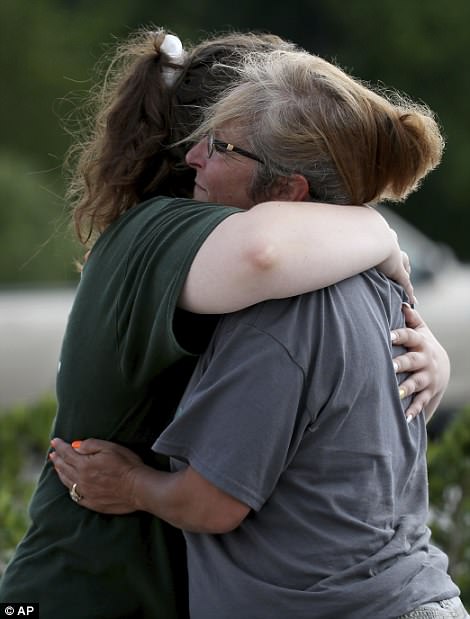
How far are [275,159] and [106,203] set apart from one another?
0.43 metres

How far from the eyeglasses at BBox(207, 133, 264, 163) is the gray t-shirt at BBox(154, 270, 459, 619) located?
33cm

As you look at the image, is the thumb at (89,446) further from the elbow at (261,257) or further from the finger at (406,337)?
the finger at (406,337)

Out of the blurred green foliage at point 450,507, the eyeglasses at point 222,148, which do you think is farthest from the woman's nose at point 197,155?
the blurred green foliage at point 450,507

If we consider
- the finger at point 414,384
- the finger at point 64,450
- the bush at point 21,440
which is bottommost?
the bush at point 21,440

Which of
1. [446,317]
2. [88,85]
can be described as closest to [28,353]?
[446,317]

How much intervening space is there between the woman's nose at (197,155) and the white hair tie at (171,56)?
19 centimetres

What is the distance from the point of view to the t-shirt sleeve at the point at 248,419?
6.71 feet

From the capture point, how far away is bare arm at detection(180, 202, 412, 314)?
2064 mm

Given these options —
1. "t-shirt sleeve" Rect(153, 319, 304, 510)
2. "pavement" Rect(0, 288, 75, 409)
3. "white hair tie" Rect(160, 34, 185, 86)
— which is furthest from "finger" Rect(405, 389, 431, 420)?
"pavement" Rect(0, 288, 75, 409)

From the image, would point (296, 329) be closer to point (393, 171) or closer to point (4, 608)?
point (393, 171)

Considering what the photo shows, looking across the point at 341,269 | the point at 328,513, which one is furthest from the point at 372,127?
the point at 328,513

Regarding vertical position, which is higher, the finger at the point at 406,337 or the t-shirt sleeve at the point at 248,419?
the finger at the point at 406,337

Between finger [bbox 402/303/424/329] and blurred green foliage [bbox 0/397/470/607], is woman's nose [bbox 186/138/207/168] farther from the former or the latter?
blurred green foliage [bbox 0/397/470/607]

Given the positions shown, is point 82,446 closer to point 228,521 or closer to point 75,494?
point 75,494
